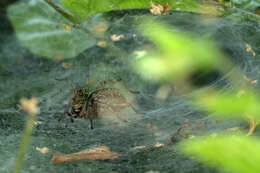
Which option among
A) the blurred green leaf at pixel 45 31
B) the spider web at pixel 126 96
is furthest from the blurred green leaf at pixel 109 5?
the blurred green leaf at pixel 45 31

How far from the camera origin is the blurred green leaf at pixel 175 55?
2461mm

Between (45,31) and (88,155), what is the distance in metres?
1.72

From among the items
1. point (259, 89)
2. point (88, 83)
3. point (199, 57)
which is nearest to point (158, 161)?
point (199, 57)

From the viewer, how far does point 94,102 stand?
9.78 ft

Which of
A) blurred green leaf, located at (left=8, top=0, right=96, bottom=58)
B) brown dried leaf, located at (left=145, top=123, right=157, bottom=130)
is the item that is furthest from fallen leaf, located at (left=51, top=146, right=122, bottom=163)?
blurred green leaf, located at (left=8, top=0, right=96, bottom=58)

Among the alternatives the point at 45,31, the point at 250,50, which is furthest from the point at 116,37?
the point at 250,50

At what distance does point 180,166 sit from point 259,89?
1.12 meters

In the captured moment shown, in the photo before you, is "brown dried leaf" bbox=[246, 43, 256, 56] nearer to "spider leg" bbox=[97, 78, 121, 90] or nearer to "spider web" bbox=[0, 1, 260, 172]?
"spider web" bbox=[0, 1, 260, 172]

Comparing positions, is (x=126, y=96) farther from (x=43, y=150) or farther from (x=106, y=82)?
(x=43, y=150)

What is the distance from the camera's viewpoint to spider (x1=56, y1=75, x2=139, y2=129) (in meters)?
2.84

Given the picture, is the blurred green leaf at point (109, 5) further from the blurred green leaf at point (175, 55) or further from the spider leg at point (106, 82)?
the spider leg at point (106, 82)

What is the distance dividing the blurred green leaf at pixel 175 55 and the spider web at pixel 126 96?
0.13m

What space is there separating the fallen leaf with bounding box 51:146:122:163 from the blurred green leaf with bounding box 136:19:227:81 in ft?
3.37

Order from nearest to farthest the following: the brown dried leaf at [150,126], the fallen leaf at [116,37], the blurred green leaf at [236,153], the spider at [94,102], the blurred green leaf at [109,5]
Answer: the blurred green leaf at [236,153], the brown dried leaf at [150,126], the spider at [94,102], the blurred green leaf at [109,5], the fallen leaf at [116,37]
